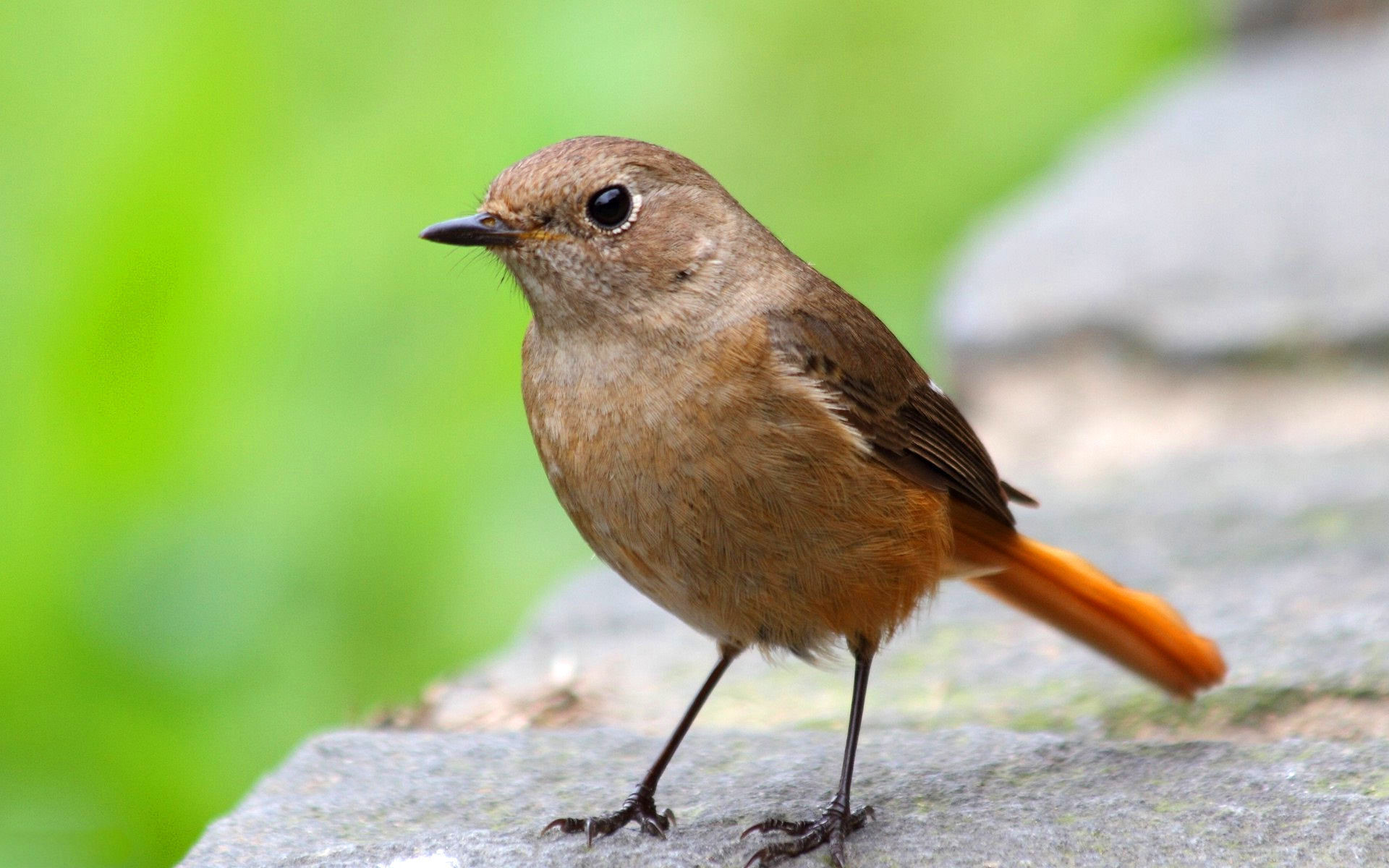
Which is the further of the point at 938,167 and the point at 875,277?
the point at 938,167

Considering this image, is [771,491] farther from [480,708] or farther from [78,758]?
[78,758]

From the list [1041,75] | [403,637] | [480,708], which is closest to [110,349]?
[403,637]

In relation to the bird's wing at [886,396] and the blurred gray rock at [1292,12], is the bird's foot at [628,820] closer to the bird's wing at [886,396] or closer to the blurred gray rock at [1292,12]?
the bird's wing at [886,396]

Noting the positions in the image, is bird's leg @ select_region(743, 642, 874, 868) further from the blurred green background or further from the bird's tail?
the blurred green background

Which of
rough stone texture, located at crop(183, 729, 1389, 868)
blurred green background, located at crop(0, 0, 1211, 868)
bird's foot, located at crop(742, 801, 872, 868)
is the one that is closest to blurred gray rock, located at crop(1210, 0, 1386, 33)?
blurred green background, located at crop(0, 0, 1211, 868)

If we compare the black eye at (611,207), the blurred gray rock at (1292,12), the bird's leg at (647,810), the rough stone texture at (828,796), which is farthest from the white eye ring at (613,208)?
the blurred gray rock at (1292,12)
